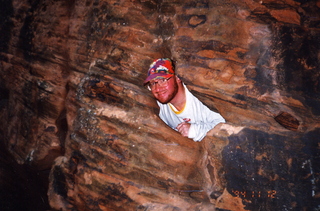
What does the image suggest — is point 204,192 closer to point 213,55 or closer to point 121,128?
point 121,128

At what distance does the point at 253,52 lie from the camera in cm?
317

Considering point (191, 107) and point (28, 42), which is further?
point (28, 42)

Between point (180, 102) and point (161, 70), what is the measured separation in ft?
2.09

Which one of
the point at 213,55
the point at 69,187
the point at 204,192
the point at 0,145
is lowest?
the point at 0,145

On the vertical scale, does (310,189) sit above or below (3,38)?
below

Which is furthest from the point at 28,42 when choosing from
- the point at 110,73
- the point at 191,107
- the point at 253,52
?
the point at 253,52

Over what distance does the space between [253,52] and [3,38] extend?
5867mm

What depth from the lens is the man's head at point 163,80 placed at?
335 cm

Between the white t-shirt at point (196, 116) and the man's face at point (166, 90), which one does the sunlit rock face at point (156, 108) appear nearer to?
the white t-shirt at point (196, 116)

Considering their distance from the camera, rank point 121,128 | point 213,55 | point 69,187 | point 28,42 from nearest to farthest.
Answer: point 213,55 → point 121,128 → point 69,187 → point 28,42

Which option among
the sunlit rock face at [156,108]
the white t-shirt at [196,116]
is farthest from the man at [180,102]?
the sunlit rock face at [156,108]

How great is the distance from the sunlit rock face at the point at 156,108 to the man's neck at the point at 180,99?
0.17 metres
